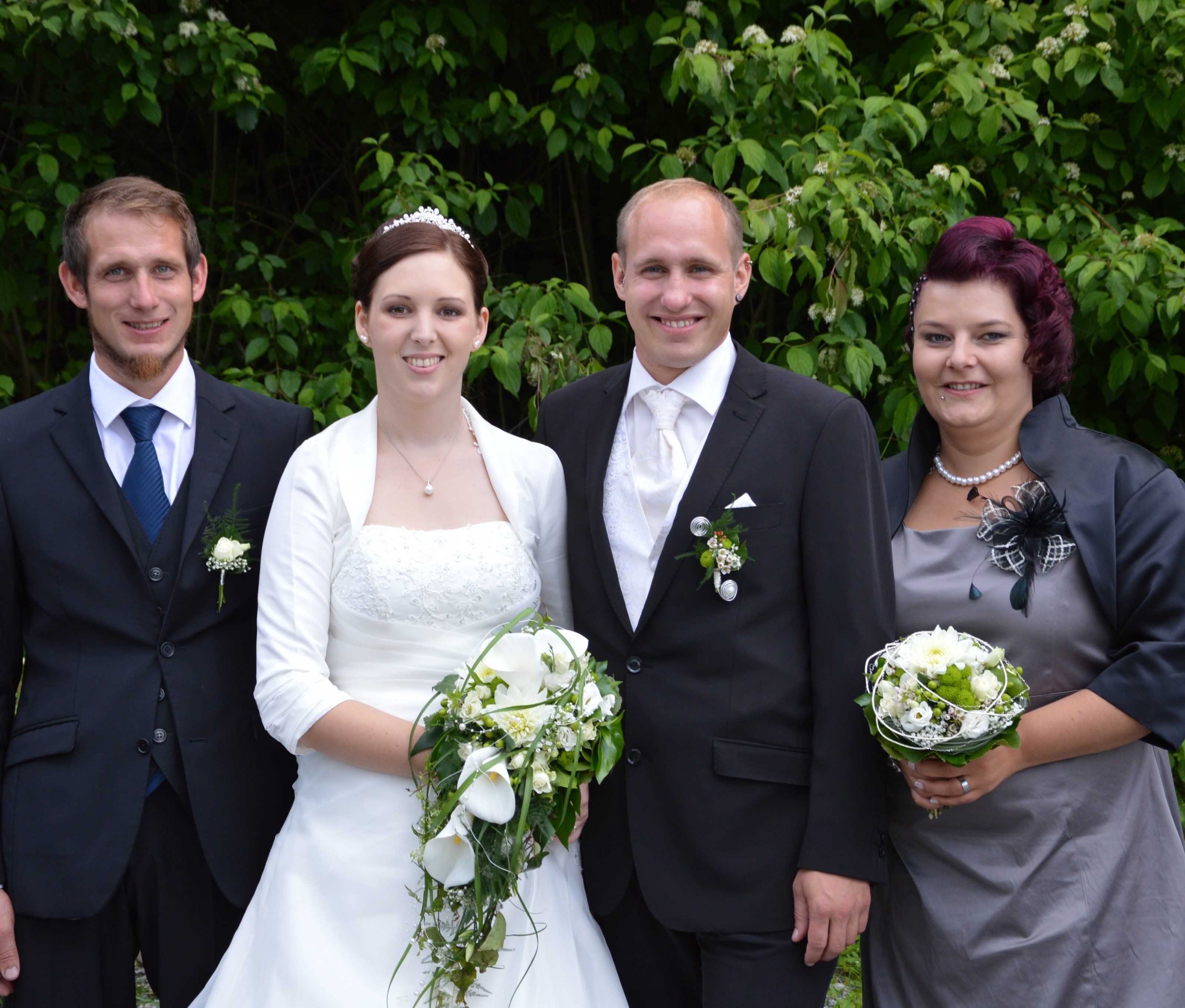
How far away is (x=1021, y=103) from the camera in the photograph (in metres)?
4.60

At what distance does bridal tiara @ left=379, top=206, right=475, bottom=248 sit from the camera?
9.62 feet

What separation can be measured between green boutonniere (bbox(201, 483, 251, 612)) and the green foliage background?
171 cm

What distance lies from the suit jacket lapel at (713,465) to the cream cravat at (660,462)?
63mm

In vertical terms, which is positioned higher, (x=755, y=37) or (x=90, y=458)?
(x=755, y=37)

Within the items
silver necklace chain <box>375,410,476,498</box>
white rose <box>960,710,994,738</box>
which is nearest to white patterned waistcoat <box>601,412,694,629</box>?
silver necklace chain <box>375,410,476,498</box>

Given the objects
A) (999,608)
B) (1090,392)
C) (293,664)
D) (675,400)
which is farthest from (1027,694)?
(1090,392)

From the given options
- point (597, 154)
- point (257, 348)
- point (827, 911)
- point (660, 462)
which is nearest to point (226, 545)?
point (660, 462)

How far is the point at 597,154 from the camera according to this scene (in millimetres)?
5371

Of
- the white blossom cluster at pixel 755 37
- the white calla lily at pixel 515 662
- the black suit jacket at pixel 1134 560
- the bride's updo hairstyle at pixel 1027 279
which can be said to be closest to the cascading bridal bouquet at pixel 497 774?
the white calla lily at pixel 515 662

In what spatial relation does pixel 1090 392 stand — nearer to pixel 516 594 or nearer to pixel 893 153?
pixel 893 153

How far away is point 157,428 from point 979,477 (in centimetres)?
211

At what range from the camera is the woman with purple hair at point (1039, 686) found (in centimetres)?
267

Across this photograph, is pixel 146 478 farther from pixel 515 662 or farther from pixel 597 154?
pixel 597 154

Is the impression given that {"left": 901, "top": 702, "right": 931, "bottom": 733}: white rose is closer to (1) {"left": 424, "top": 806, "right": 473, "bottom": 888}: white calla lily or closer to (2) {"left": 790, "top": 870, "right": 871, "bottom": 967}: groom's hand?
(2) {"left": 790, "top": 870, "right": 871, "bottom": 967}: groom's hand
